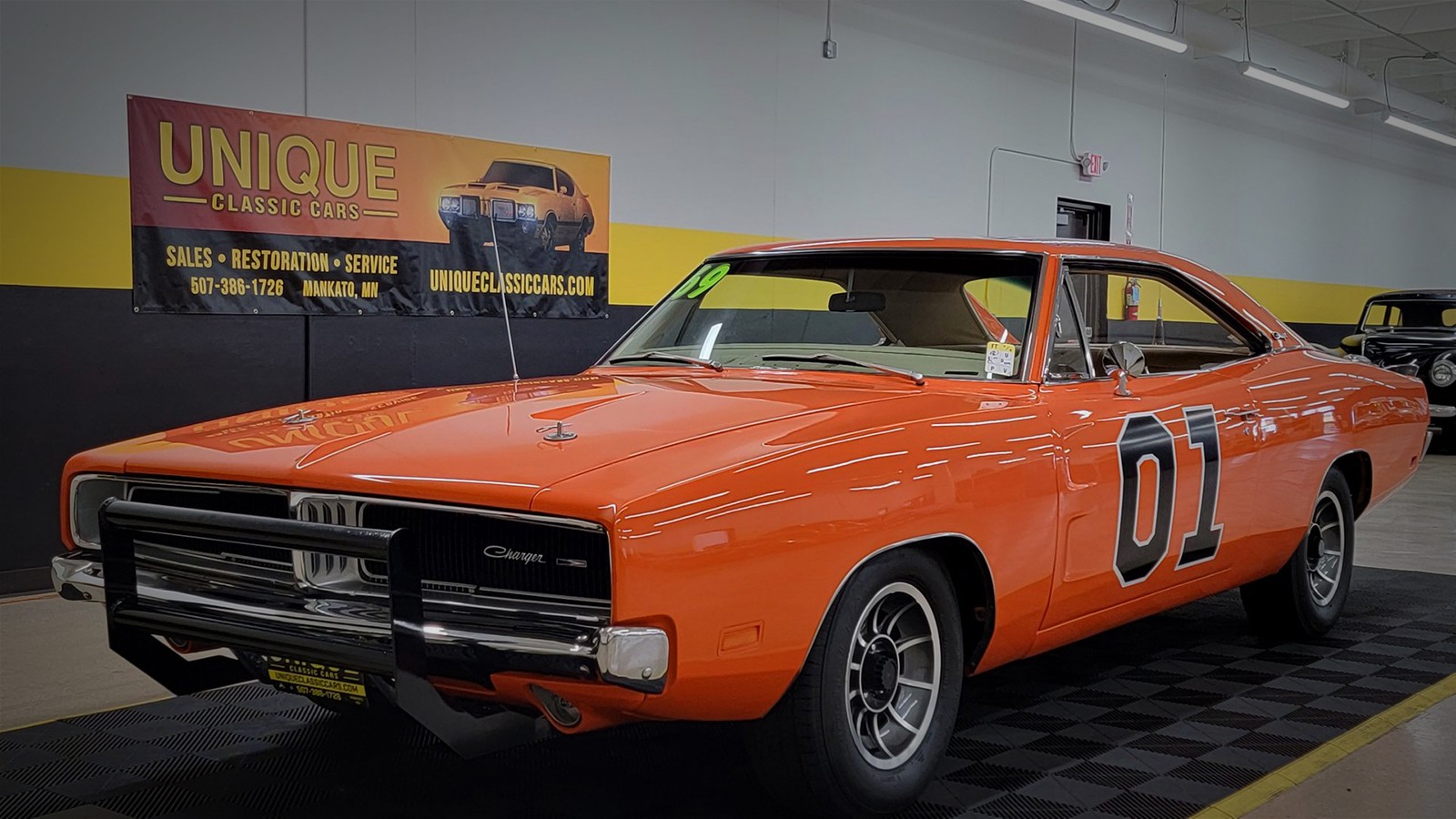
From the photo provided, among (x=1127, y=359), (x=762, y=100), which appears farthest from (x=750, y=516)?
(x=762, y=100)

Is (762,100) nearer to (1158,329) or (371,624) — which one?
(1158,329)

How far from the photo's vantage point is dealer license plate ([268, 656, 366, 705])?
2.52m

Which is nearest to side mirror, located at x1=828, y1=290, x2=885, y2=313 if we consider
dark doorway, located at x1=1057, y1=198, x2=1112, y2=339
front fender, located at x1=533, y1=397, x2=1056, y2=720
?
front fender, located at x1=533, y1=397, x2=1056, y2=720

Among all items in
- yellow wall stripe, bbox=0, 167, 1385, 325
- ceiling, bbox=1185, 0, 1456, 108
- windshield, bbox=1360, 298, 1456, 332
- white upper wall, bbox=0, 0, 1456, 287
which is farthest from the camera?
ceiling, bbox=1185, 0, 1456, 108

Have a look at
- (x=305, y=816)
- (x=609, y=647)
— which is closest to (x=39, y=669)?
(x=305, y=816)

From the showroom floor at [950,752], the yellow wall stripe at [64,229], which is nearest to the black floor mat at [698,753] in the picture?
the showroom floor at [950,752]

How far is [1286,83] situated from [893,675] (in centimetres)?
1204

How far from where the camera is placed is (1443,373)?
472 inches

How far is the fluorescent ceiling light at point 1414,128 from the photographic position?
15.8m

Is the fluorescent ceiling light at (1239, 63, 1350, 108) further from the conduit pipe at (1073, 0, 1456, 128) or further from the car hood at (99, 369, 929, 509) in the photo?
the car hood at (99, 369, 929, 509)

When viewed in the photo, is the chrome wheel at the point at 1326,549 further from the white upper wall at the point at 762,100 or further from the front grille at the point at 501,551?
the white upper wall at the point at 762,100

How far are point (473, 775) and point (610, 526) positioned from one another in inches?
51.2

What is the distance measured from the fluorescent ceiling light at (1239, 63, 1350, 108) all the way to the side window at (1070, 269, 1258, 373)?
844cm

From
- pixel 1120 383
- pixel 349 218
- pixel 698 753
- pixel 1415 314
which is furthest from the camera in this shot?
pixel 1415 314
